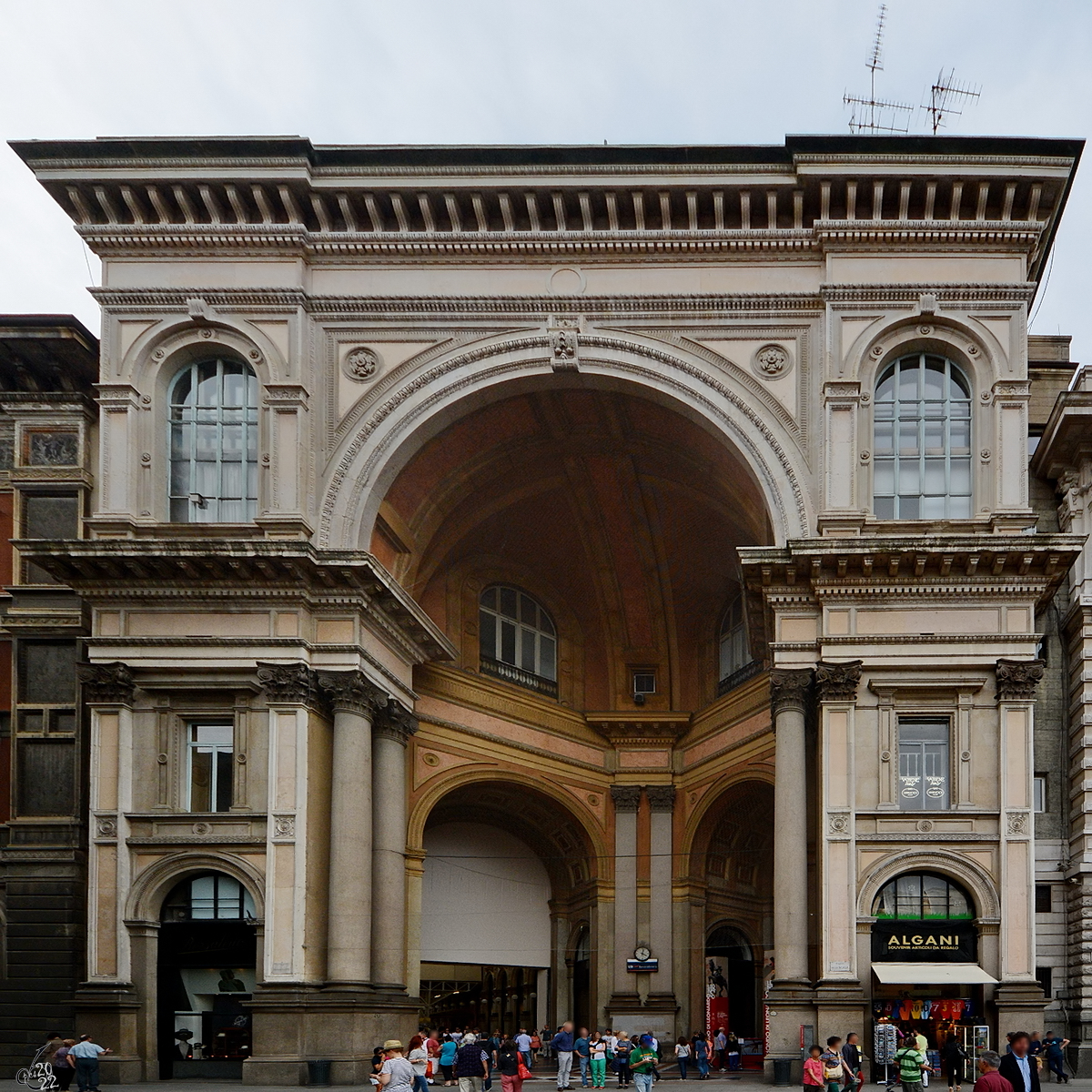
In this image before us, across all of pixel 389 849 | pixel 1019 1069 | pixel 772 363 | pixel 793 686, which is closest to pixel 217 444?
pixel 389 849

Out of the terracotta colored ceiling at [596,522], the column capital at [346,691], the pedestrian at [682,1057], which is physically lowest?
the pedestrian at [682,1057]

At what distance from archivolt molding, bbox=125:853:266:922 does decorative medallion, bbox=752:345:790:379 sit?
50.8 ft

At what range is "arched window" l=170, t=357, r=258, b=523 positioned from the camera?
36.8 meters

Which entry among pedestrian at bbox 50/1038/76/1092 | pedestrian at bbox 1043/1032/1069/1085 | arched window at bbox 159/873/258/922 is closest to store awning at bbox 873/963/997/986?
pedestrian at bbox 1043/1032/1069/1085

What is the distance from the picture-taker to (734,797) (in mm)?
45969

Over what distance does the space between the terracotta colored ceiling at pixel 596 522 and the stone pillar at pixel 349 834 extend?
14.7ft

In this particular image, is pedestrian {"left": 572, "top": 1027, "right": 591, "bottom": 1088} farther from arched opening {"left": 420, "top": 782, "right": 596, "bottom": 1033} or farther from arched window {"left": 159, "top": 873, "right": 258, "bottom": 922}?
arched window {"left": 159, "top": 873, "right": 258, "bottom": 922}

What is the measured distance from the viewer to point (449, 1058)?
34.7 meters

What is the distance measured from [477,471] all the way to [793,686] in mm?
10428

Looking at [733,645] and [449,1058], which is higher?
[733,645]

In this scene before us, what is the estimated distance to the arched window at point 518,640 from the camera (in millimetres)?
46375

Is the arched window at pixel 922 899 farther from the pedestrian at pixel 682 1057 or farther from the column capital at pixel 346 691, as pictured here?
the column capital at pixel 346 691

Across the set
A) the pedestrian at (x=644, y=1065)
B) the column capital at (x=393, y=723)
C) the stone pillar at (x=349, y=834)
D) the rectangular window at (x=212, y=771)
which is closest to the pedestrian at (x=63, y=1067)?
the stone pillar at (x=349, y=834)

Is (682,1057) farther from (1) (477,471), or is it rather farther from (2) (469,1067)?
(1) (477,471)
